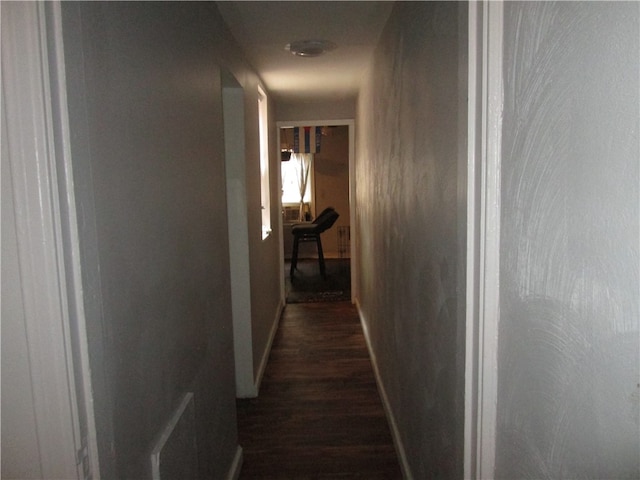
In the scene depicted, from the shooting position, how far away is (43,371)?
682mm

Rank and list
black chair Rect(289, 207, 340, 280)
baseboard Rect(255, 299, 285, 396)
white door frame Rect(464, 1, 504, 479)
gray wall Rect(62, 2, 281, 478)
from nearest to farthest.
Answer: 1. white door frame Rect(464, 1, 504, 479)
2. gray wall Rect(62, 2, 281, 478)
3. baseboard Rect(255, 299, 285, 396)
4. black chair Rect(289, 207, 340, 280)

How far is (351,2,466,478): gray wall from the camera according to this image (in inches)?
44.4

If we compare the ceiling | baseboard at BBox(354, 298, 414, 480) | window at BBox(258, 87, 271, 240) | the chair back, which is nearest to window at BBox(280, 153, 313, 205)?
the chair back

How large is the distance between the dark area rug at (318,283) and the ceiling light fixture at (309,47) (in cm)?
315

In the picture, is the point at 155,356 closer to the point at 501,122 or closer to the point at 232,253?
the point at 501,122

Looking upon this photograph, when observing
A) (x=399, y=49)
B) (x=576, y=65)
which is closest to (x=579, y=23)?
(x=576, y=65)

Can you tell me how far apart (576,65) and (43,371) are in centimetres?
87

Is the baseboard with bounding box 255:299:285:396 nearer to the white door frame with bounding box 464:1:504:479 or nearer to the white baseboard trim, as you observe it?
the white baseboard trim

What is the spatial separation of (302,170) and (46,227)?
7714mm

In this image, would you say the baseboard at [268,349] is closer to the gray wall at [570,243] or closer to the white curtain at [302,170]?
the gray wall at [570,243]

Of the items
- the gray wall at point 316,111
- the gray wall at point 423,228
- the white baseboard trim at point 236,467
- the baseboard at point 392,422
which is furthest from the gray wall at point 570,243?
the gray wall at point 316,111

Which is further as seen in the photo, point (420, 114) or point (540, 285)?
point (420, 114)

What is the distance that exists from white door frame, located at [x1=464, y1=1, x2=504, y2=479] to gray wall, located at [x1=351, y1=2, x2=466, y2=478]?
18 centimetres

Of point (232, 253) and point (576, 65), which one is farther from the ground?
point (576, 65)
